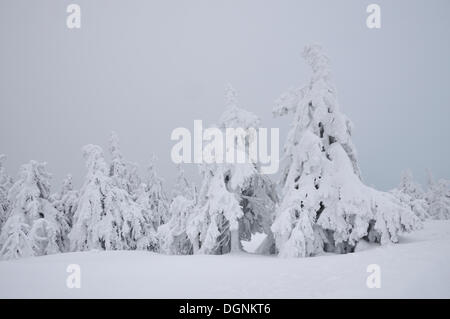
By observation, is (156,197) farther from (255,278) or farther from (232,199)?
(255,278)

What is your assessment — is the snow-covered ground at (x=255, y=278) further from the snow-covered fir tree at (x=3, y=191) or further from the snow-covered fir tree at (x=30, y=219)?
the snow-covered fir tree at (x=3, y=191)

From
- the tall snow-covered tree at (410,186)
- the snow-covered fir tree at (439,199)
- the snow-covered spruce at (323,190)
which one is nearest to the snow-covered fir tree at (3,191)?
the snow-covered spruce at (323,190)

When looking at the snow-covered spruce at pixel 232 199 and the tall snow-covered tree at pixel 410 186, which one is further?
the tall snow-covered tree at pixel 410 186

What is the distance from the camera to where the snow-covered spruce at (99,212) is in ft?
81.6

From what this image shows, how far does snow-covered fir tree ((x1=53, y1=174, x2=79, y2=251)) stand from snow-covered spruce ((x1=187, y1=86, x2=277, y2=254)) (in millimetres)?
15473

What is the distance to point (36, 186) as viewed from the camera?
25.3m

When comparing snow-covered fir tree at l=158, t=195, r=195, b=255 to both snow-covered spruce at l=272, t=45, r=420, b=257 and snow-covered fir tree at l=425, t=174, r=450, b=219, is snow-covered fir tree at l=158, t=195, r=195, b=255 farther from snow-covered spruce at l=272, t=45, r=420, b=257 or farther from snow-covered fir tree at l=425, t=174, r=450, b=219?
snow-covered fir tree at l=425, t=174, r=450, b=219

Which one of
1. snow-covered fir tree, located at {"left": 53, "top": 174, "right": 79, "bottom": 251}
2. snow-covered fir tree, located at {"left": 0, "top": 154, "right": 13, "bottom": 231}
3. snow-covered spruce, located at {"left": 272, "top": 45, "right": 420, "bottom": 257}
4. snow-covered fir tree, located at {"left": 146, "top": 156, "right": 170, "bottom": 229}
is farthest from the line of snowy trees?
snow-covered fir tree, located at {"left": 146, "top": 156, "right": 170, "bottom": 229}

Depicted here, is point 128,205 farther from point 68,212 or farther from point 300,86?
point 300,86

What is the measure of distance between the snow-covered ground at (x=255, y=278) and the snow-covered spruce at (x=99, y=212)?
11527mm

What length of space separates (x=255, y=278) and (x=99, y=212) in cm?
1848

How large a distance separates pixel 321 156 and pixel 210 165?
21.2 ft

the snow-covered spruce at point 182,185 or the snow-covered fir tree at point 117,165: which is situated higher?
the snow-covered fir tree at point 117,165
